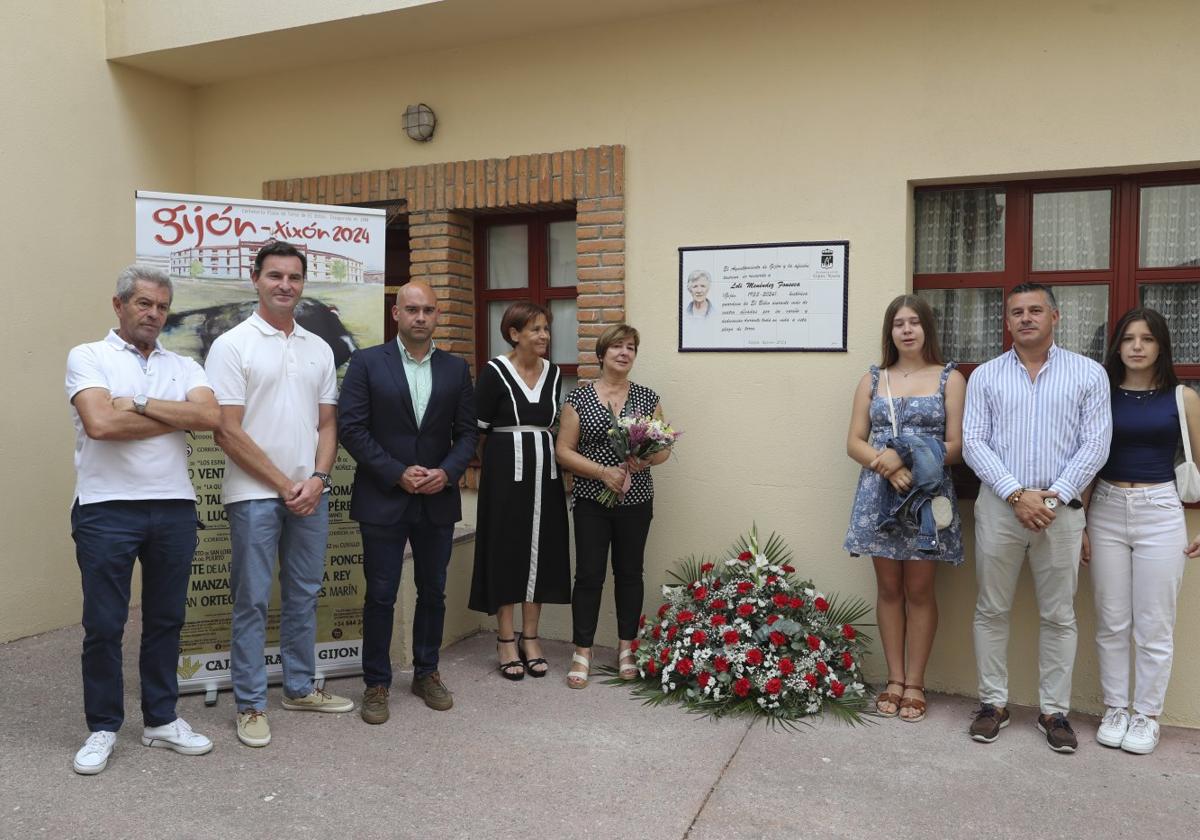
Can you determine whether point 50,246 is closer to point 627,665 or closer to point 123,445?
point 123,445

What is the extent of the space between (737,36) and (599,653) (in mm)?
3442

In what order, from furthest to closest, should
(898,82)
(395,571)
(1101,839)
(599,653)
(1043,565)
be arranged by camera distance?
(599,653) < (898,82) < (395,571) < (1043,565) < (1101,839)

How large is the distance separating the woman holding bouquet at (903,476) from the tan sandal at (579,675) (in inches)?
56.7

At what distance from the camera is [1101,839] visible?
3.23m

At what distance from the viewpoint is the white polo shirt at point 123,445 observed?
3.61 m

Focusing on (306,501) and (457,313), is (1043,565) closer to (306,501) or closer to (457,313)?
(306,501)

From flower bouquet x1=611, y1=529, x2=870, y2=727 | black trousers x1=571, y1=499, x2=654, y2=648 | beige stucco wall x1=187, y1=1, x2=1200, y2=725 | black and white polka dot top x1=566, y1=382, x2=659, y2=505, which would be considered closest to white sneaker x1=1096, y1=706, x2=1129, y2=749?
beige stucco wall x1=187, y1=1, x2=1200, y2=725

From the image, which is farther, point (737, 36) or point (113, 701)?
point (737, 36)

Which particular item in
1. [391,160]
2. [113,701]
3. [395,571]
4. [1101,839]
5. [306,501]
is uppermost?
[391,160]

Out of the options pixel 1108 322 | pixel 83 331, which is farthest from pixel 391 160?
pixel 1108 322

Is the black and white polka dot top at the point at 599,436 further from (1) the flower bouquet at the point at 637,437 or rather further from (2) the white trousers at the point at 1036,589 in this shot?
(2) the white trousers at the point at 1036,589

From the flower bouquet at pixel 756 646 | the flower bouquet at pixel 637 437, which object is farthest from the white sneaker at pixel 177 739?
the flower bouquet at pixel 637 437

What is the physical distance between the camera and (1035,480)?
397cm

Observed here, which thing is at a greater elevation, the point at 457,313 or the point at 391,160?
the point at 391,160
